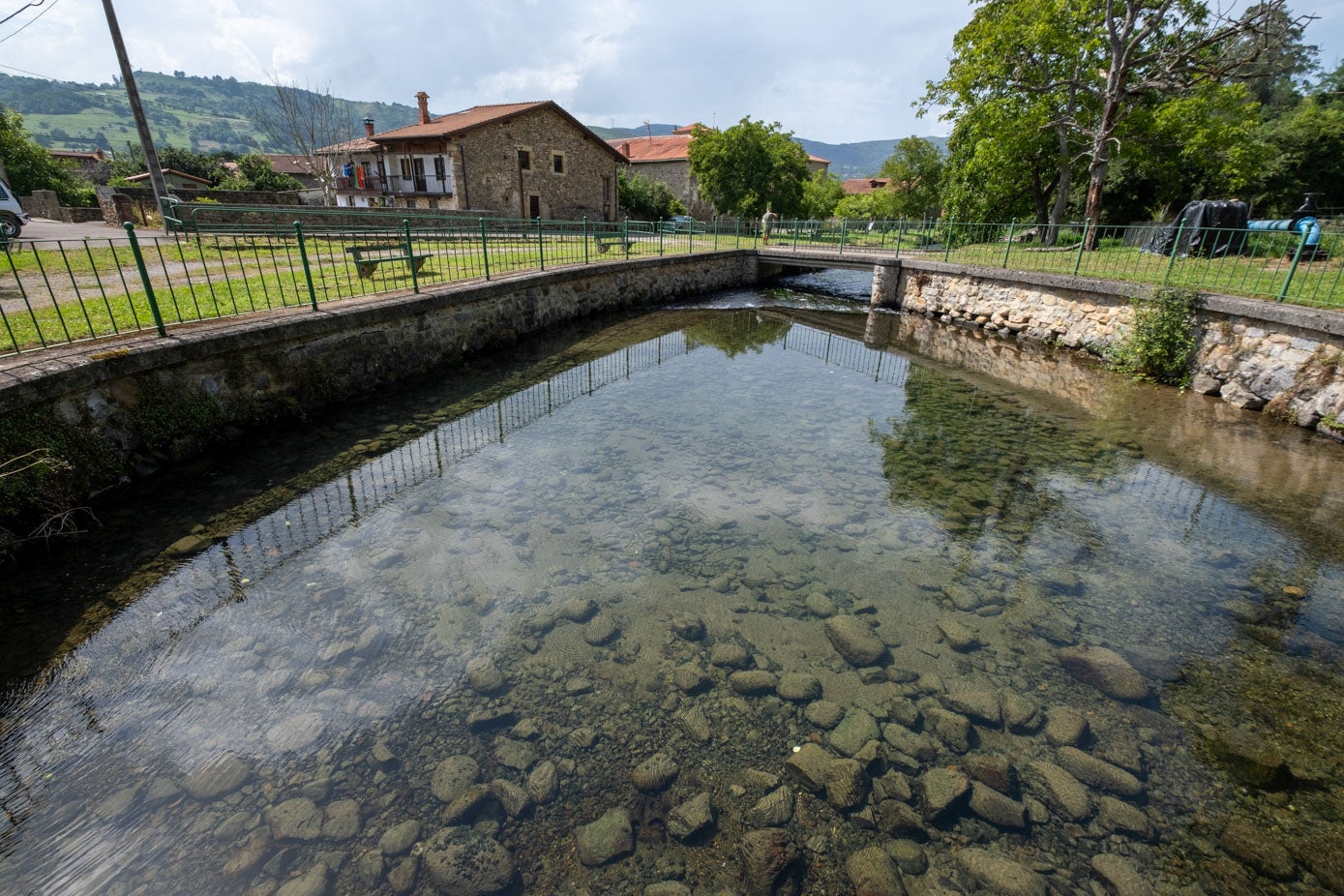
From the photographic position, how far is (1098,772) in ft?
10.0

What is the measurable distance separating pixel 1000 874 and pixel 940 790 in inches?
16.4

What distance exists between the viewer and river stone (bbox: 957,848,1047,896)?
2516 millimetres

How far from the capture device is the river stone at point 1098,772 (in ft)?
9.76

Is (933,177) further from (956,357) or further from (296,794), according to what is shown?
(296,794)

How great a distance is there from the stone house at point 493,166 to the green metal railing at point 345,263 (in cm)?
925

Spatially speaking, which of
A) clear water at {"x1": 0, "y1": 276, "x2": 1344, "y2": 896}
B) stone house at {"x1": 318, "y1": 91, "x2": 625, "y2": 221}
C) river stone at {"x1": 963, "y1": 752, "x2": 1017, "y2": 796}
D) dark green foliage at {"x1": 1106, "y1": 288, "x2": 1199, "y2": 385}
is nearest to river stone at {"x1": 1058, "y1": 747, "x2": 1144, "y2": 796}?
clear water at {"x1": 0, "y1": 276, "x2": 1344, "y2": 896}

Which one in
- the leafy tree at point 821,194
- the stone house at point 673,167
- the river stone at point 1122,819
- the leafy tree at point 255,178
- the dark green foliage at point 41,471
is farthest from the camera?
the leafy tree at point 821,194

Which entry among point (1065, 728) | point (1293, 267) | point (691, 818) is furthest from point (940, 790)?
point (1293, 267)

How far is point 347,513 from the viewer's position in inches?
211

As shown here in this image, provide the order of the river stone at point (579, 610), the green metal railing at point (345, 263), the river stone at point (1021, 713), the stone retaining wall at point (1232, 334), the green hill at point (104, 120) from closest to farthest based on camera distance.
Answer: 1. the river stone at point (1021, 713)
2. the river stone at point (579, 610)
3. the green metal railing at point (345, 263)
4. the stone retaining wall at point (1232, 334)
5. the green hill at point (104, 120)

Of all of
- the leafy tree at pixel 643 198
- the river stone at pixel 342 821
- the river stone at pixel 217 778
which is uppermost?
the leafy tree at pixel 643 198

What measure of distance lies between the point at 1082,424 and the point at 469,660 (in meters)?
8.48

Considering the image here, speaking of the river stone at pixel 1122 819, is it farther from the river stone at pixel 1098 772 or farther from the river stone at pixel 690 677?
the river stone at pixel 690 677

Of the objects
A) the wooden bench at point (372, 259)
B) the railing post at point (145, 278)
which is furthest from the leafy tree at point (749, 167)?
the railing post at point (145, 278)
